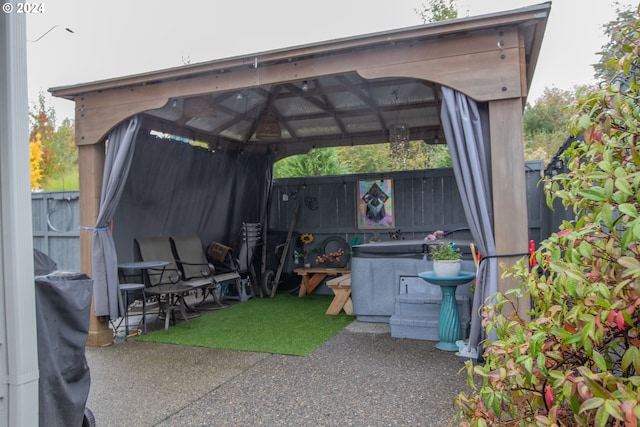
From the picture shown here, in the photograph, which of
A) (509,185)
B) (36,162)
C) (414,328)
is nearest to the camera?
(509,185)

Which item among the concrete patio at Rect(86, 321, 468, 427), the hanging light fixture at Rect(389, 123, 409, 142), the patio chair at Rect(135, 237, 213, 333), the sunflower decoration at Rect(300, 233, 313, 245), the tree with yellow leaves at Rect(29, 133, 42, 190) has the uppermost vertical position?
the tree with yellow leaves at Rect(29, 133, 42, 190)

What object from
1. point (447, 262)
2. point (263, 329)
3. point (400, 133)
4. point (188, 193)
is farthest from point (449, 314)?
point (188, 193)

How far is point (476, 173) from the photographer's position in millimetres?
Answer: 3389

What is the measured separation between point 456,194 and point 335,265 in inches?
87.5

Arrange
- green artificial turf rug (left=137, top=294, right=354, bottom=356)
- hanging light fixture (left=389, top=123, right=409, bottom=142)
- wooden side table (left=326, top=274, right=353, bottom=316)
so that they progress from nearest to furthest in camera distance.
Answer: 1. green artificial turf rug (left=137, top=294, right=354, bottom=356)
2. wooden side table (left=326, top=274, right=353, bottom=316)
3. hanging light fixture (left=389, top=123, right=409, bottom=142)

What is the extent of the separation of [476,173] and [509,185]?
0.26 m

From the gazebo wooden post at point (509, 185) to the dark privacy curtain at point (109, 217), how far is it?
3.37m

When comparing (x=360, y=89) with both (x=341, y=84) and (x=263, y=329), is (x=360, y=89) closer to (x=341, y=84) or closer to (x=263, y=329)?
(x=341, y=84)

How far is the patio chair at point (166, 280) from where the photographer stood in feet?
16.3

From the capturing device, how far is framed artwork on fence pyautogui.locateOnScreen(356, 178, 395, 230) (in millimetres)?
7137

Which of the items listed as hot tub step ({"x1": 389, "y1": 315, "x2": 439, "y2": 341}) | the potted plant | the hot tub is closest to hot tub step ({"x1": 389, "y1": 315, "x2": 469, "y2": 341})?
hot tub step ({"x1": 389, "y1": 315, "x2": 439, "y2": 341})

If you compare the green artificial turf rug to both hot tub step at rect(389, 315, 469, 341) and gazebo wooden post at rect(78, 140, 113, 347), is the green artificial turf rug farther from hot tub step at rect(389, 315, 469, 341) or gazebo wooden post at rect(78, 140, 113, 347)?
hot tub step at rect(389, 315, 469, 341)

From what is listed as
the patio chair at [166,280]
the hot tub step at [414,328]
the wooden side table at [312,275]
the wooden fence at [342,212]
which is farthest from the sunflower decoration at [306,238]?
the hot tub step at [414,328]

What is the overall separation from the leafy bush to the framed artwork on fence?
566 cm
